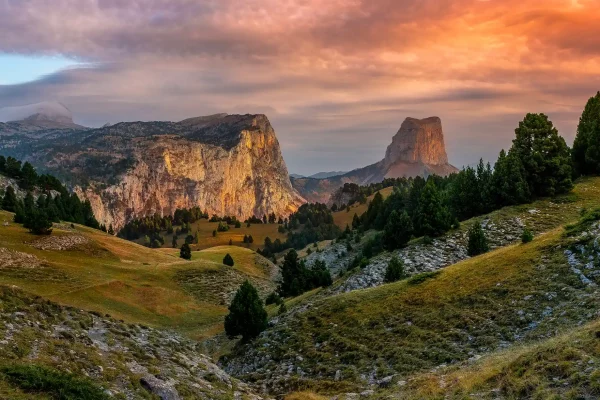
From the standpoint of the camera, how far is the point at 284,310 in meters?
44.4

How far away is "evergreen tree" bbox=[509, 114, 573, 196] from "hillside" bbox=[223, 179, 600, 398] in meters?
22.4

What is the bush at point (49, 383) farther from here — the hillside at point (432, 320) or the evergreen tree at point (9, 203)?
the evergreen tree at point (9, 203)

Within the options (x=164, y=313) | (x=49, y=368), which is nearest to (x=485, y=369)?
(x=49, y=368)

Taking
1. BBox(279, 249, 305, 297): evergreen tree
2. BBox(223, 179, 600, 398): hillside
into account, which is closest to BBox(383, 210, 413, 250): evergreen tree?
BBox(279, 249, 305, 297): evergreen tree

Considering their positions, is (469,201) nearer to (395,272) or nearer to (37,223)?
(395,272)

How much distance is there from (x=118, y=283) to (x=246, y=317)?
26.9 metres

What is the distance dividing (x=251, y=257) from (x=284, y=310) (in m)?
85.3

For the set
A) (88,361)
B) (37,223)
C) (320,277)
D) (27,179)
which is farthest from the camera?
(27,179)

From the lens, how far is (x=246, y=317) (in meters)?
38.2

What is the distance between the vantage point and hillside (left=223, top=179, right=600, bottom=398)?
24531 mm

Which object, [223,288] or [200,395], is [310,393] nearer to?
[200,395]

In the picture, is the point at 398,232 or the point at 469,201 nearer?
the point at 398,232

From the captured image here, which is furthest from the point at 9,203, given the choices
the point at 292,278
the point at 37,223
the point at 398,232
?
the point at 398,232

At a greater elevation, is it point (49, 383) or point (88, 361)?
point (49, 383)
